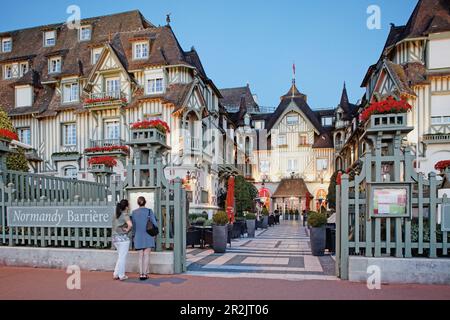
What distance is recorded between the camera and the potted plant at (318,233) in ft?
Result: 36.1

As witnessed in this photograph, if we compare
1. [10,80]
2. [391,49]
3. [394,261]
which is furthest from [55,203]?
[10,80]

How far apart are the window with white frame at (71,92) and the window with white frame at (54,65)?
2.18m

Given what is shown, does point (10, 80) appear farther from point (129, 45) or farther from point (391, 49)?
point (391, 49)

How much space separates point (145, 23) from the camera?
28109 millimetres

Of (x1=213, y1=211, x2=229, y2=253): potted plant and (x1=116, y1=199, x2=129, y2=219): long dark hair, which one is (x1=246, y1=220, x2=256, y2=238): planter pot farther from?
(x1=116, y1=199, x2=129, y2=219): long dark hair

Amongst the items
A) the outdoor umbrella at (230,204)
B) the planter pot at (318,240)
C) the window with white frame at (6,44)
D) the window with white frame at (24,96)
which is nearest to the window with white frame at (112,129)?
the window with white frame at (24,96)

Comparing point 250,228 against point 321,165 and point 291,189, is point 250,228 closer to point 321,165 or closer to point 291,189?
point 291,189

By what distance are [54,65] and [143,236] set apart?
24451 millimetres

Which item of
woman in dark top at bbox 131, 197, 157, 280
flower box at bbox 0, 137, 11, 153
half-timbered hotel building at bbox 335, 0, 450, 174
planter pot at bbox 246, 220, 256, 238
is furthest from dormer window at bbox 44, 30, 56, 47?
woman in dark top at bbox 131, 197, 157, 280

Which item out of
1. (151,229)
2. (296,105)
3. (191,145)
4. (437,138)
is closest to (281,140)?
(296,105)

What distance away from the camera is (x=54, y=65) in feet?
88.4

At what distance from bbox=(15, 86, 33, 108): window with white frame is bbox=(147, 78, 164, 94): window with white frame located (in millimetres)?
9487
